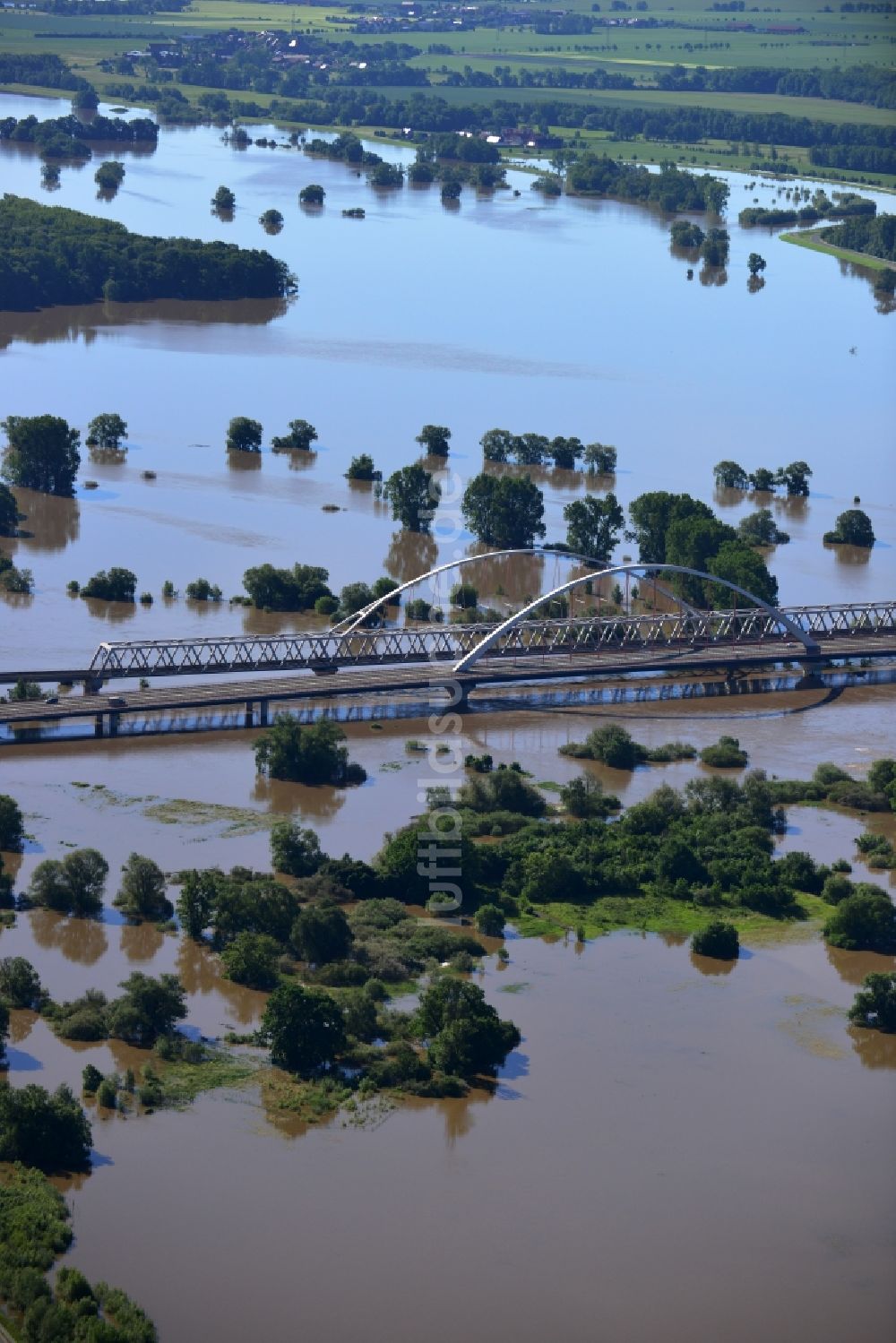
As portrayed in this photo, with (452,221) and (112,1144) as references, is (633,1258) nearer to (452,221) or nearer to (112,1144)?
(112,1144)

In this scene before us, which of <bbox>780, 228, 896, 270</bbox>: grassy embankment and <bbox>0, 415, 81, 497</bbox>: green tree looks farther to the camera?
<bbox>780, 228, 896, 270</bbox>: grassy embankment

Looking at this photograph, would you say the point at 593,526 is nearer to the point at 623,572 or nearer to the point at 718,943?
the point at 623,572

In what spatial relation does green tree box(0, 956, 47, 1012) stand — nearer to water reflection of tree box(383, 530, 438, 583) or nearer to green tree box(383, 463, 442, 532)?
water reflection of tree box(383, 530, 438, 583)

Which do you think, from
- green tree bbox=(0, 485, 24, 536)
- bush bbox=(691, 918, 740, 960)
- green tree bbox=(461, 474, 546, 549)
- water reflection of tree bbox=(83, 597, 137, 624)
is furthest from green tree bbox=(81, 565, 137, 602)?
bush bbox=(691, 918, 740, 960)

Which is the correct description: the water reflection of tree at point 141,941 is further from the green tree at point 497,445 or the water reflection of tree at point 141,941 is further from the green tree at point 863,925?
the green tree at point 497,445

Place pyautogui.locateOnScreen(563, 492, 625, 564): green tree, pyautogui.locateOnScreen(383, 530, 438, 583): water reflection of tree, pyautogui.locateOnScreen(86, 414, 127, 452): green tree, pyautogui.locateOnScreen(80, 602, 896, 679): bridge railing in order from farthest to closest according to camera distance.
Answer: pyautogui.locateOnScreen(86, 414, 127, 452): green tree → pyautogui.locateOnScreen(563, 492, 625, 564): green tree → pyautogui.locateOnScreen(383, 530, 438, 583): water reflection of tree → pyautogui.locateOnScreen(80, 602, 896, 679): bridge railing

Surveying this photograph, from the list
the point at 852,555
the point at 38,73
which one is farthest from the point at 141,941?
the point at 38,73

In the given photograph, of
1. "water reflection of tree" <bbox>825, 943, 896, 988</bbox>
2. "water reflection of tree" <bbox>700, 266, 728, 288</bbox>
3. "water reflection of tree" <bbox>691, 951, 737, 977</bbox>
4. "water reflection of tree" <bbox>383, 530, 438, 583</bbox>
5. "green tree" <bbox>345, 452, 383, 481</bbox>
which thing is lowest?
"water reflection of tree" <bbox>691, 951, 737, 977</bbox>
